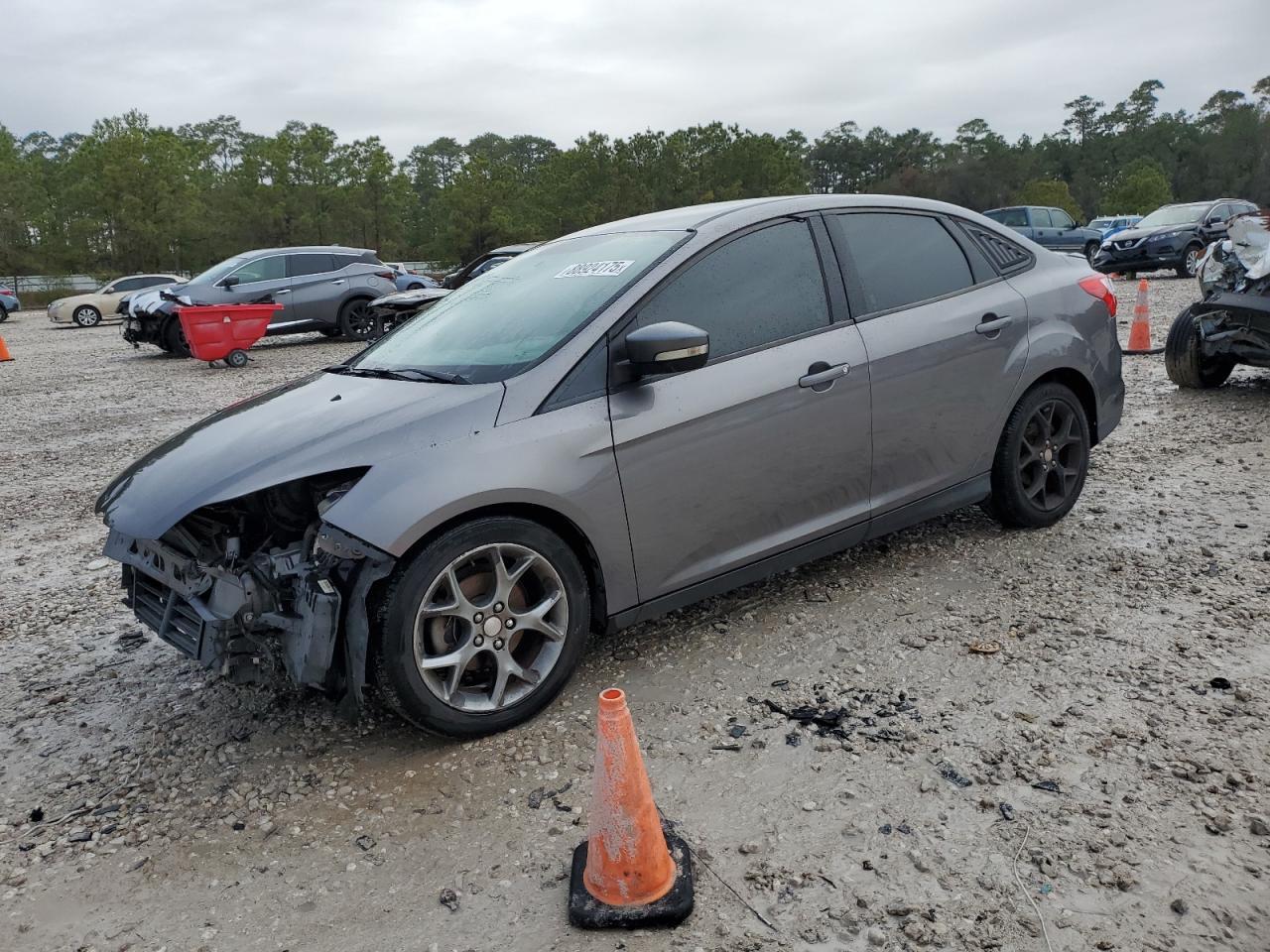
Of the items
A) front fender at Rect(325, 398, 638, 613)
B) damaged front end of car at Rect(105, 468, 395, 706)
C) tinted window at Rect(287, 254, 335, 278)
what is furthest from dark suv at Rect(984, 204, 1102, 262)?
damaged front end of car at Rect(105, 468, 395, 706)

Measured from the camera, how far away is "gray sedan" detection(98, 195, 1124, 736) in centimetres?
303

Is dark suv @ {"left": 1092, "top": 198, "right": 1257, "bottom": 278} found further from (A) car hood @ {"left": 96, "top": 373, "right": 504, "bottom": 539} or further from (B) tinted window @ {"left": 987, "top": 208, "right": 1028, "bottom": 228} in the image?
(A) car hood @ {"left": 96, "top": 373, "right": 504, "bottom": 539}

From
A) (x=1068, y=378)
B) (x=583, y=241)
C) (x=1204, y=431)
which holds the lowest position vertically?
(x=1204, y=431)

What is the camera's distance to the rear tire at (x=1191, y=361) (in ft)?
26.3

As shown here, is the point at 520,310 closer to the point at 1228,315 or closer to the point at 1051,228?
the point at 1228,315

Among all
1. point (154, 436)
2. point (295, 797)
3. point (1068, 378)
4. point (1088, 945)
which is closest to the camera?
point (1088, 945)

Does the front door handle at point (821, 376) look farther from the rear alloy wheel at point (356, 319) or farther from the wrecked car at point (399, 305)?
the rear alloy wheel at point (356, 319)

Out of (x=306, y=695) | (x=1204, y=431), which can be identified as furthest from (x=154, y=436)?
(x=1204, y=431)

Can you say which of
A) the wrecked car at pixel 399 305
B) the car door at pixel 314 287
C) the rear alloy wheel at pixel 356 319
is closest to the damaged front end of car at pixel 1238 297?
the wrecked car at pixel 399 305

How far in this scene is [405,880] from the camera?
255 cm

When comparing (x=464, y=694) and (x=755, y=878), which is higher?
(x=464, y=694)

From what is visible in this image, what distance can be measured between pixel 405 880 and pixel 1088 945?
1.67 m

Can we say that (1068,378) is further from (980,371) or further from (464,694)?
(464,694)

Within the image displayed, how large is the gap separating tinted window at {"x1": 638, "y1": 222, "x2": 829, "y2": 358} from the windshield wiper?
2.35ft
